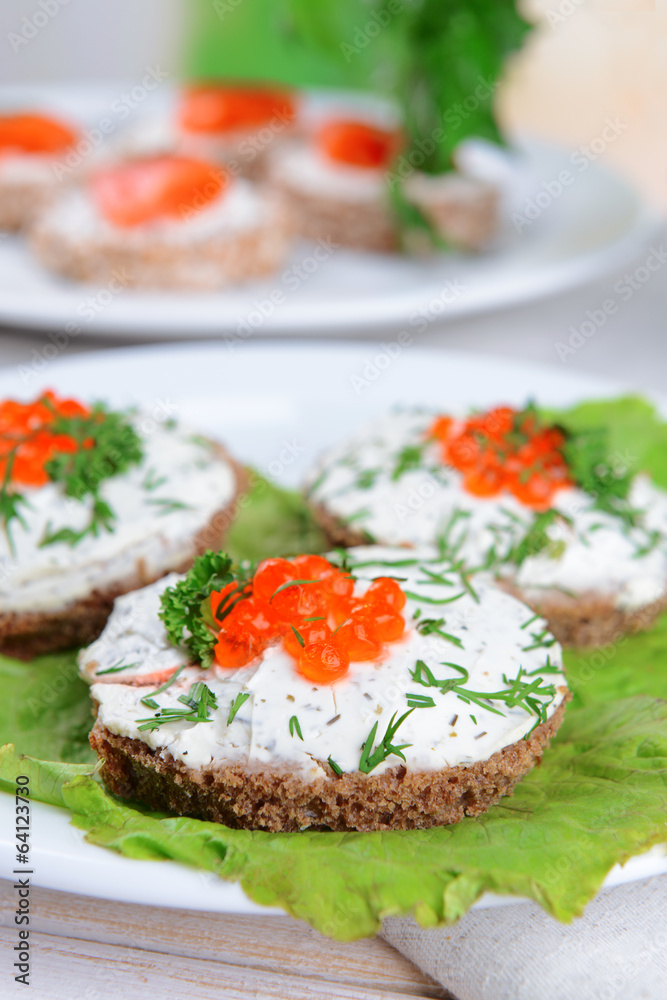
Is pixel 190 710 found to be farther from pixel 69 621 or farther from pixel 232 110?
pixel 232 110

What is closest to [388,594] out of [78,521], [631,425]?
[78,521]

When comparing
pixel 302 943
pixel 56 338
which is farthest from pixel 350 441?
pixel 56 338

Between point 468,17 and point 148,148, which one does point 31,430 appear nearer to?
point 468,17

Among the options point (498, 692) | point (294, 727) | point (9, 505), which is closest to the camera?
point (294, 727)

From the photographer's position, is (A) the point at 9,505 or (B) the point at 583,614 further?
(B) the point at 583,614

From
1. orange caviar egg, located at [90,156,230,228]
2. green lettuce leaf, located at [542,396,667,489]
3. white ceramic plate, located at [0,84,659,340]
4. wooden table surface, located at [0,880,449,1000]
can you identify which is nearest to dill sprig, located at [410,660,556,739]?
wooden table surface, located at [0,880,449,1000]

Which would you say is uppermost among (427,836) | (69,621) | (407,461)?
(407,461)

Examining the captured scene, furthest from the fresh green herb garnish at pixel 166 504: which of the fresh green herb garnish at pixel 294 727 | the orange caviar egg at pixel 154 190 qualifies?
the orange caviar egg at pixel 154 190

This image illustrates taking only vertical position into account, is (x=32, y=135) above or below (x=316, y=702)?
below
